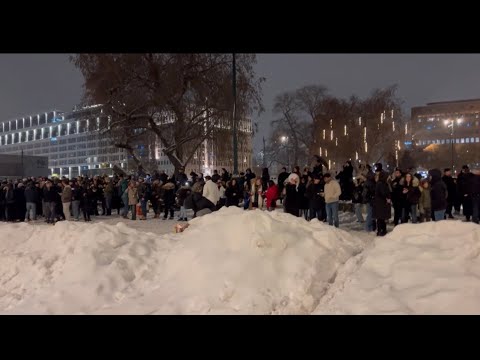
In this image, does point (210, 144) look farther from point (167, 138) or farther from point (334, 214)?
point (334, 214)

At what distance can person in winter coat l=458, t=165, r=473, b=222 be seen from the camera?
507 inches

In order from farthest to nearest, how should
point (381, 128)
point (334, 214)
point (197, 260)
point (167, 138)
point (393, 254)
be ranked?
1. point (381, 128)
2. point (167, 138)
3. point (334, 214)
4. point (197, 260)
5. point (393, 254)

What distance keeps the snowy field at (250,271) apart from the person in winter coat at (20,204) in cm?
1112

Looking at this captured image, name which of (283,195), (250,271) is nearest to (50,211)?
(283,195)

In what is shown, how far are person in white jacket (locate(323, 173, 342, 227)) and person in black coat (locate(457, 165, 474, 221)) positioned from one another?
3.99m

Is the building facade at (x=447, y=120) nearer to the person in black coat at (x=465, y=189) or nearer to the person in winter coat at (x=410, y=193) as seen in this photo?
the person in black coat at (x=465, y=189)

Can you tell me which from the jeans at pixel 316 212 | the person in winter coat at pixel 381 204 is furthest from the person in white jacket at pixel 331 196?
the person in winter coat at pixel 381 204

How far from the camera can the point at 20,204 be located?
59.8 ft

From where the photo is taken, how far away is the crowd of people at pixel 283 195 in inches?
477

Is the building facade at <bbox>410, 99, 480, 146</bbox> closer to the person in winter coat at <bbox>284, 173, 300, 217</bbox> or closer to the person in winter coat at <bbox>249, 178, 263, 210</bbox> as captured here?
the person in winter coat at <bbox>249, 178, 263, 210</bbox>
